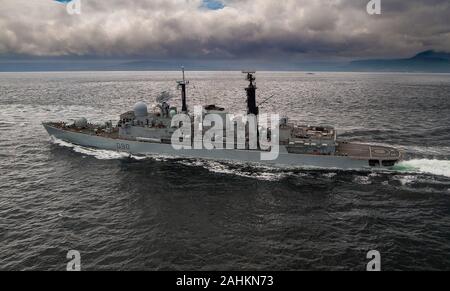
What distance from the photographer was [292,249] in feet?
82.9

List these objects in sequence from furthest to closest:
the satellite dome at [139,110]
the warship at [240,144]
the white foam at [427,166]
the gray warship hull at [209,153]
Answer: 1. the satellite dome at [139,110]
2. the warship at [240,144]
3. the gray warship hull at [209,153]
4. the white foam at [427,166]

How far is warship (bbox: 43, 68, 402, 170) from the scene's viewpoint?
4316 centimetres

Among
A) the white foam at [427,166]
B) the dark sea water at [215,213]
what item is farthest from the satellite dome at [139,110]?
the white foam at [427,166]

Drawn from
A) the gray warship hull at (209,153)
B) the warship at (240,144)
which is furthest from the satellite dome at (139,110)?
the gray warship hull at (209,153)

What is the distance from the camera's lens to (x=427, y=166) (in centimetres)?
4175

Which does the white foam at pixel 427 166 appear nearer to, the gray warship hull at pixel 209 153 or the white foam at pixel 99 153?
A: the gray warship hull at pixel 209 153

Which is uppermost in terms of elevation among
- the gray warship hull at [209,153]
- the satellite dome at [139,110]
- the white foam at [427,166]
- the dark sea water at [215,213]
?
the satellite dome at [139,110]

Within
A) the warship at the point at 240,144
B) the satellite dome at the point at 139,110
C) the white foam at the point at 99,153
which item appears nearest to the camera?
the warship at the point at 240,144

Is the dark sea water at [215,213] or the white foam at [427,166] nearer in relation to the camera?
the dark sea water at [215,213]

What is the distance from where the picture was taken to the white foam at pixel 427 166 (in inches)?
1588

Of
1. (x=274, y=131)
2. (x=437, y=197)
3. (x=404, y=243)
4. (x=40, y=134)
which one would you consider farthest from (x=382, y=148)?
(x=40, y=134)

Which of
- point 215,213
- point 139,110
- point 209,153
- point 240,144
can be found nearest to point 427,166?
point 240,144

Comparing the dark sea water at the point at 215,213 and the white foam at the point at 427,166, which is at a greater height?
the white foam at the point at 427,166
